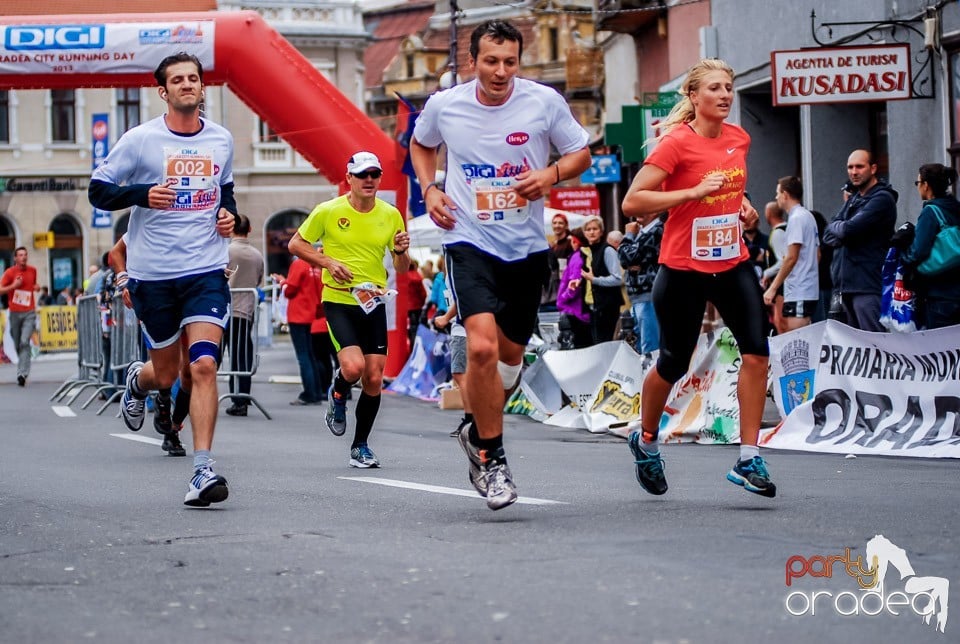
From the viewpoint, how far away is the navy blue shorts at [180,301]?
8438mm

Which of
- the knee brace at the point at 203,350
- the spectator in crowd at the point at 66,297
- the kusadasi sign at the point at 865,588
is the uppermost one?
the spectator in crowd at the point at 66,297

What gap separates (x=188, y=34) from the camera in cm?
2084

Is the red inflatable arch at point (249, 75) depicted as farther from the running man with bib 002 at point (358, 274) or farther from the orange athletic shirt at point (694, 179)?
the orange athletic shirt at point (694, 179)

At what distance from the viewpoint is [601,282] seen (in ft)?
56.3

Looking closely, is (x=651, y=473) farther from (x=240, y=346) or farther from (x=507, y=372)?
(x=240, y=346)

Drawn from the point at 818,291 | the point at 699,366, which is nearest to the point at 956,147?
the point at 818,291

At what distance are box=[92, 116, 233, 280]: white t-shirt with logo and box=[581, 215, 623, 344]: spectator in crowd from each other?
8.92 m

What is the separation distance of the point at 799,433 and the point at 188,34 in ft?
36.4

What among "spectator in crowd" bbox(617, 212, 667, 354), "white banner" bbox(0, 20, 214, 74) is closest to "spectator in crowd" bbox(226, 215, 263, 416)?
"spectator in crowd" bbox(617, 212, 667, 354)

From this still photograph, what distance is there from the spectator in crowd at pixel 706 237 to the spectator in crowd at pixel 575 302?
959 cm

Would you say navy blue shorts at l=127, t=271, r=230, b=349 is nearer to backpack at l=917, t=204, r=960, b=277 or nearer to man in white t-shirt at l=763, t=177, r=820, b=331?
backpack at l=917, t=204, r=960, b=277

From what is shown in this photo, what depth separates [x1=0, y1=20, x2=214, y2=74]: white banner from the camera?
818 inches

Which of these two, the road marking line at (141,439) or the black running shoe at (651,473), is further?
the road marking line at (141,439)

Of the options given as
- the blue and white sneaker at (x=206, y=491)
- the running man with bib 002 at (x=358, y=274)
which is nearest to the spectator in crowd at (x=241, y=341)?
the running man with bib 002 at (x=358, y=274)
